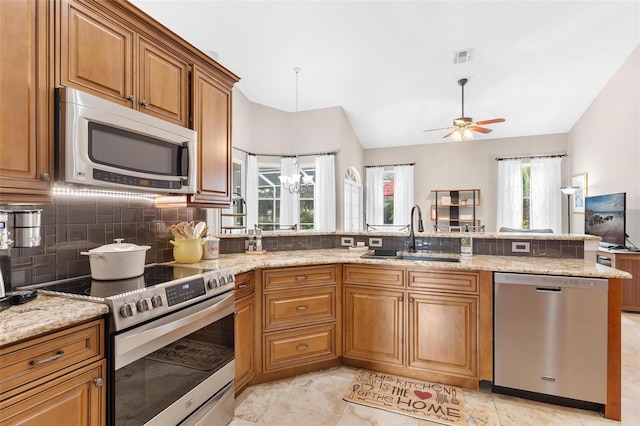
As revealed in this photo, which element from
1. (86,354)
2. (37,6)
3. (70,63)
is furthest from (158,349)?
(37,6)

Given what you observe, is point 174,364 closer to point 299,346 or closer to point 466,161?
point 299,346

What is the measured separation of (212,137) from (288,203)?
3.37 meters

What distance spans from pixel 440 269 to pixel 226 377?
63.4 inches

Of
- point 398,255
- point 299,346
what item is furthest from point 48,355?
point 398,255

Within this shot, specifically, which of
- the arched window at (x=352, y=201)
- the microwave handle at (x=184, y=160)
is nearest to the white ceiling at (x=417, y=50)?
the arched window at (x=352, y=201)

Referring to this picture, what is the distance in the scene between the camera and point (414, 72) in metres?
4.60

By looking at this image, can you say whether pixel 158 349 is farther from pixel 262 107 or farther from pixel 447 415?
pixel 262 107

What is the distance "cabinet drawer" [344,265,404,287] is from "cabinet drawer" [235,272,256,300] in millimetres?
758

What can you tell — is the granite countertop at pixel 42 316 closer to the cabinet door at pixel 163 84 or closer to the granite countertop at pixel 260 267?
the granite countertop at pixel 260 267

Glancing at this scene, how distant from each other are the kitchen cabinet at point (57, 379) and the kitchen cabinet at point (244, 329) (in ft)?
2.99

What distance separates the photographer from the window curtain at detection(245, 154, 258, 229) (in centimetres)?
544

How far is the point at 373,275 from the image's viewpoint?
248 centimetres

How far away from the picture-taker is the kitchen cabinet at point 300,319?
2.35 meters

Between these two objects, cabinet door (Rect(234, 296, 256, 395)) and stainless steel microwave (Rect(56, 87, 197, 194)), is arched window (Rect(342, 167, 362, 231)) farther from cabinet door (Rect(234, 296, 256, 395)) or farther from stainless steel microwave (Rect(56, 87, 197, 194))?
stainless steel microwave (Rect(56, 87, 197, 194))
